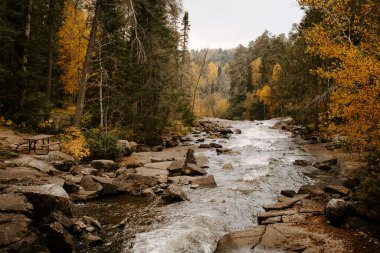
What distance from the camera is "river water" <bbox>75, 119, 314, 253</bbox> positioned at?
771 cm

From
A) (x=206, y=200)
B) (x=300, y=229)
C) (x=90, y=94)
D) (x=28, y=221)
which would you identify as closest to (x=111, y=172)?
(x=206, y=200)

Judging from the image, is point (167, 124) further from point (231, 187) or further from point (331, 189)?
point (331, 189)

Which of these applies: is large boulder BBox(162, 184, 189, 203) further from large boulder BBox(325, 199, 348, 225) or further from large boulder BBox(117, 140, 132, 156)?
large boulder BBox(117, 140, 132, 156)

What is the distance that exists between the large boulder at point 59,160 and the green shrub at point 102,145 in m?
2.58

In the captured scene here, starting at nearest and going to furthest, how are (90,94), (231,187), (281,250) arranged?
(281,250)
(231,187)
(90,94)

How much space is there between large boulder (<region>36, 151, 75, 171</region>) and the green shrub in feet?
8.47

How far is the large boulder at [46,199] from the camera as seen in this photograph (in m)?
7.53

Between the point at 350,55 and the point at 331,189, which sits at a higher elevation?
the point at 350,55

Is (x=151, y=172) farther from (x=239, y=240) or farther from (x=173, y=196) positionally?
(x=239, y=240)

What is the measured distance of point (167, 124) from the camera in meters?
27.8

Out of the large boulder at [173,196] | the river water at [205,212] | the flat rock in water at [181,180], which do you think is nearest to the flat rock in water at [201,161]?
the river water at [205,212]

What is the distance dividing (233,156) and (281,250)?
1392cm

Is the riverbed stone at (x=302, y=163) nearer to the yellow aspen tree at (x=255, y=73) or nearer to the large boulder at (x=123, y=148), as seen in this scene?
the large boulder at (x=123, y=148)

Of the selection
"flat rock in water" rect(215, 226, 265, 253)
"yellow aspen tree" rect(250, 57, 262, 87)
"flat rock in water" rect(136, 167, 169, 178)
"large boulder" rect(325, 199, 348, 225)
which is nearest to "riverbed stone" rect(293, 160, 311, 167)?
"flat rock in water" rect(136, 167, 169, 178)
